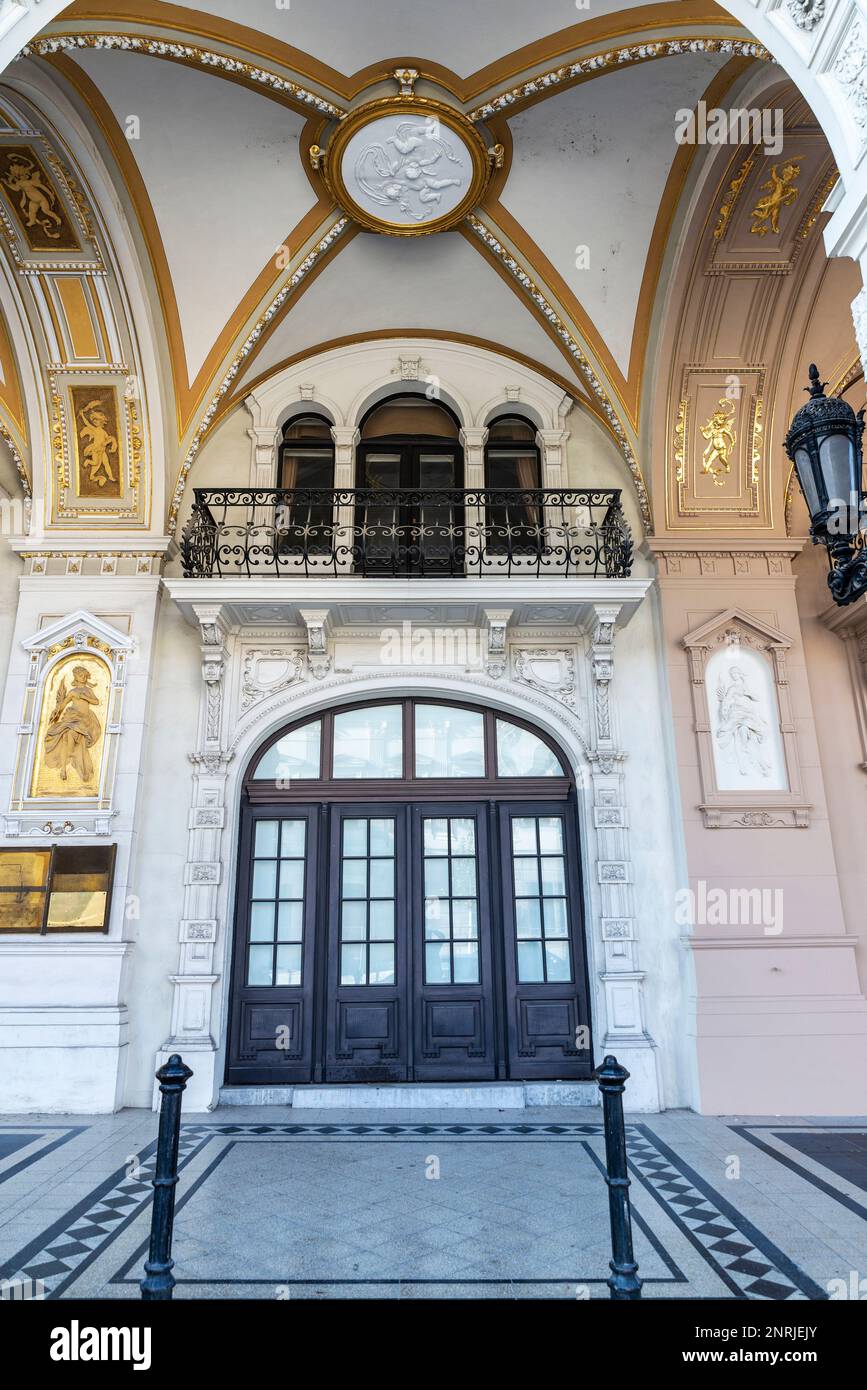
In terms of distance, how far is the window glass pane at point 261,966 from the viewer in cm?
764

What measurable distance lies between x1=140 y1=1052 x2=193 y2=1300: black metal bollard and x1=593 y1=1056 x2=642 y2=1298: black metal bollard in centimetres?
171

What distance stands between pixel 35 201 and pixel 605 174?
4.90 m

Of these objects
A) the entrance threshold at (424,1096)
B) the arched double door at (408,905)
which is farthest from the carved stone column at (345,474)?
the entrance threshold at (424,1096)

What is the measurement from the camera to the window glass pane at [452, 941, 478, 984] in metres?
7.68

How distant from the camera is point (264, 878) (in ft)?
25.9

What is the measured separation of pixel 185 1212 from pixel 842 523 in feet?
16.0

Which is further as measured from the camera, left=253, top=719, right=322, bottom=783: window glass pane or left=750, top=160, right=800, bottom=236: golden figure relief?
left=253, top=719, right=322, bottom=783: window glass pane

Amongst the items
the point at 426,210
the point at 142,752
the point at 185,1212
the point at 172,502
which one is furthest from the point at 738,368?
the point at 185,1212

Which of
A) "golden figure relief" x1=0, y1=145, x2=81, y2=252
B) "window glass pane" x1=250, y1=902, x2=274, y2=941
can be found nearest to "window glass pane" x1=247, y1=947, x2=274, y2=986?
"window glass pane" x1=250, y1=902, x2=274, y2=941

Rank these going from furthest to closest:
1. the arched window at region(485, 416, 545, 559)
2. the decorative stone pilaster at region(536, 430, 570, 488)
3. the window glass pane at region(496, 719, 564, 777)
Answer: the decorative stone pilaster at region(536, 430, 570, 488), the arched window at region(485, 416, 545, 559), the window glass pane at region(496, 719, 564, 777)

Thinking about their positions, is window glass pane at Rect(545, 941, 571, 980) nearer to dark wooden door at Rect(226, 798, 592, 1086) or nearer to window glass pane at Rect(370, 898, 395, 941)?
dark wooden door at Rect(226, 798, 592, 1086)

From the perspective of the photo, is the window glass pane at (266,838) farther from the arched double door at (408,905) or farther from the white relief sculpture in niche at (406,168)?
the white relief sculpture in niche at (406,168)

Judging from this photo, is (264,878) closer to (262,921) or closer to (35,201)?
(262,921)
